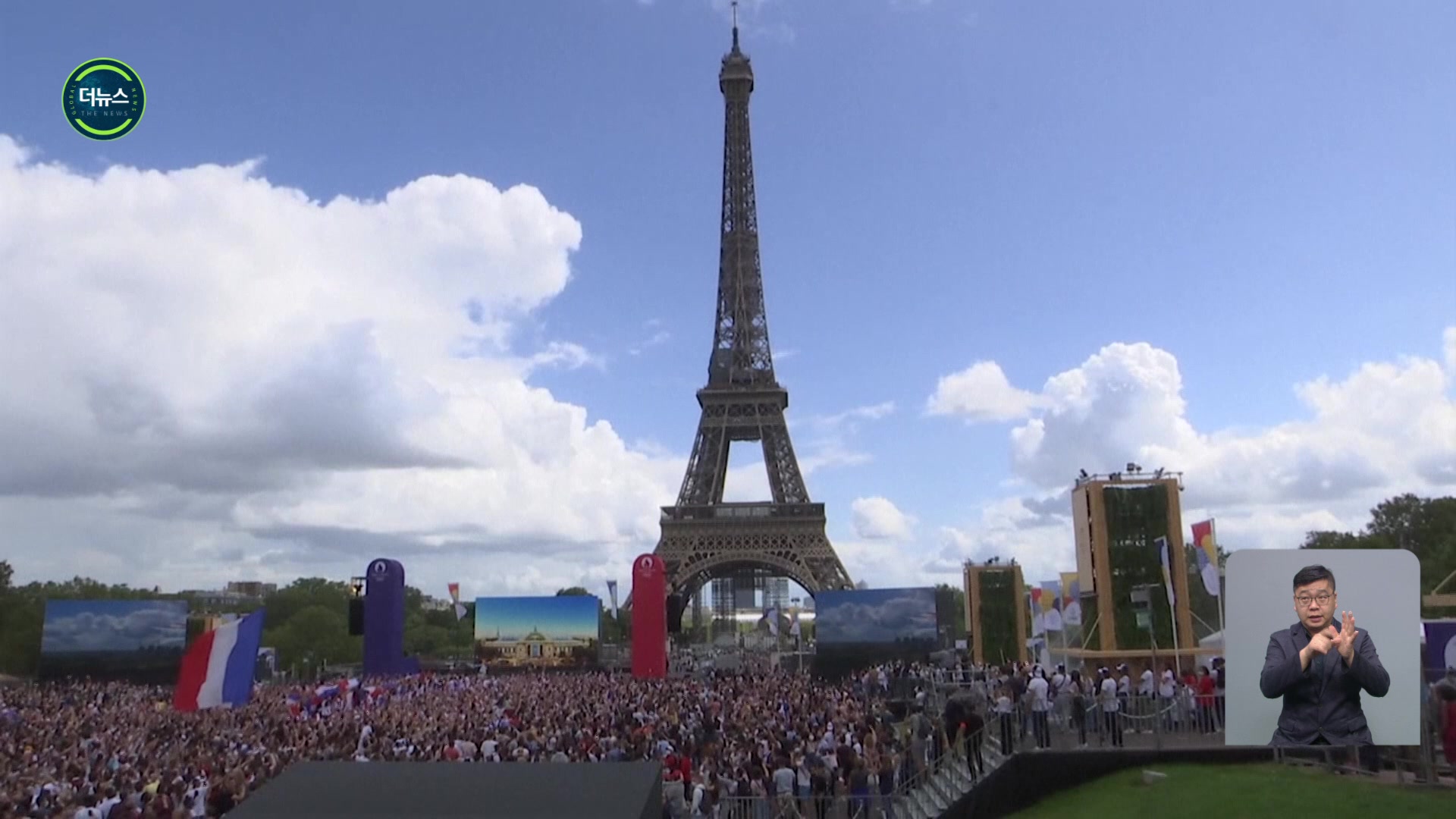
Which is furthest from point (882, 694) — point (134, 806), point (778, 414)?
point (778, 414)

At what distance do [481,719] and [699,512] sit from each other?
42.2 m

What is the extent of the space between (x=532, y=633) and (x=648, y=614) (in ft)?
43.1

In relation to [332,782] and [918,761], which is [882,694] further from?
[332,782]

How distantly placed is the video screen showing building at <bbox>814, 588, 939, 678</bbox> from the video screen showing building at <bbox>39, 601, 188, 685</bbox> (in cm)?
2560

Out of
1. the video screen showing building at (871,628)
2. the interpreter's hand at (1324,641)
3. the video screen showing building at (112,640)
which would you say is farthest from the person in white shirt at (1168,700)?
Answer: the video screen showing building at (112,640)

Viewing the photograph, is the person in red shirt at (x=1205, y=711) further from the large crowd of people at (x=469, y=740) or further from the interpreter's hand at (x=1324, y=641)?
the interpreter's hand at (x=1324, y=641)

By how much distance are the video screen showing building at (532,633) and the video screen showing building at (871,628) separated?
1377cm

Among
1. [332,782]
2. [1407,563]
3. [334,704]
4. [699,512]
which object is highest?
[699,512]

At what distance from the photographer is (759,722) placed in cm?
1952

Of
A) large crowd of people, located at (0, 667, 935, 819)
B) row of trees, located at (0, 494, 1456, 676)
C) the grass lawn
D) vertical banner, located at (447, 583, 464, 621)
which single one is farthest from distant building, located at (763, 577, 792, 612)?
A: the grass lawn

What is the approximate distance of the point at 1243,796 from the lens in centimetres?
1169

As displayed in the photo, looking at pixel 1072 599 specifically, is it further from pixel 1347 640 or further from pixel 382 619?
pixel 382 619

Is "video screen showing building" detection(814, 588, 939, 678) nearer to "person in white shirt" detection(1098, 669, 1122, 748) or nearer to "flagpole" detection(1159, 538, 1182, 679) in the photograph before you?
"flagpole" detection(1159, 538, 1182, 679)

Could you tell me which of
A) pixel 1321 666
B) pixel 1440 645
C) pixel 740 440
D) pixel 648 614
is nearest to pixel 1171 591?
pixel 1440 645
